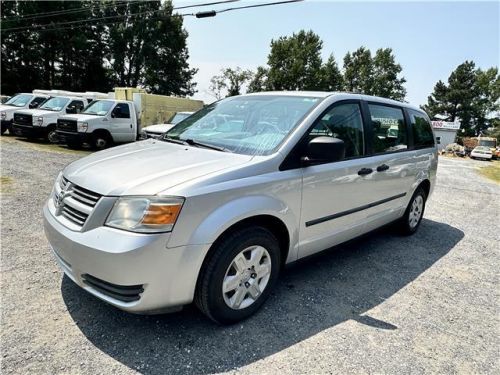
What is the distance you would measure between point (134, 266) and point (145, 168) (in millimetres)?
742

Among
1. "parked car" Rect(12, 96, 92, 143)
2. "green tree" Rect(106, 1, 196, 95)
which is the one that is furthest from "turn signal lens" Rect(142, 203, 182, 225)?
"green tree" Rect(106, 1, 196, 95)

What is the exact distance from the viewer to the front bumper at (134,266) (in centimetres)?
210

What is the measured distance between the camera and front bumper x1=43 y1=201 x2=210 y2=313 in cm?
210

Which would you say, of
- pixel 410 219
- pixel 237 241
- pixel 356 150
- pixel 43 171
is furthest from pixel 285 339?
pixel 43 171

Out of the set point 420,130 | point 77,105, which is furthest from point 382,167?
point 77,105

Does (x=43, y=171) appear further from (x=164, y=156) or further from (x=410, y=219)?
(x=410, y=219)

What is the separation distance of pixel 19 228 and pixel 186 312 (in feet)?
9.06

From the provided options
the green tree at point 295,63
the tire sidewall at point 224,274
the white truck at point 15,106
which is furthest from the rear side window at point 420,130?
the green tree at point 295,63

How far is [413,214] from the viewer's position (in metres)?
4.95

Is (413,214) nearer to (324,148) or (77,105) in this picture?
(324,148)

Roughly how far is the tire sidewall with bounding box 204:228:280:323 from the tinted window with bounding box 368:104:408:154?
1.75 metres

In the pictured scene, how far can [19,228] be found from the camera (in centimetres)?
422

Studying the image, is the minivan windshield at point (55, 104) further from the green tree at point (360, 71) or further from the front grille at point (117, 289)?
the green tree at point (360, 71)

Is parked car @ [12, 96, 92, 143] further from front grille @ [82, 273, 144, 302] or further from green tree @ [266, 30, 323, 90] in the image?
green tree @ [266, 30, 323, 90]
